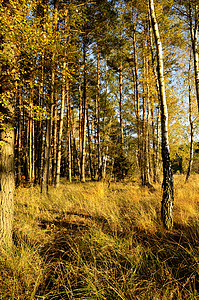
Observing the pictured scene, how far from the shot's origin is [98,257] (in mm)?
2379

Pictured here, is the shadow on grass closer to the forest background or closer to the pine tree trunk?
the forest background

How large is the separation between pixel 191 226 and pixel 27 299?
2.89 m

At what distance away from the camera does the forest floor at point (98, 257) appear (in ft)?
5.75

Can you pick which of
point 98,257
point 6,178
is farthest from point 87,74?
point 98,257

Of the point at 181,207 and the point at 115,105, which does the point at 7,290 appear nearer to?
the point at 181,207

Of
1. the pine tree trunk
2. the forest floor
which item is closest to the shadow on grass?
the forest floor

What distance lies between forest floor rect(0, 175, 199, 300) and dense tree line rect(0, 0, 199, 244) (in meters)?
0.52

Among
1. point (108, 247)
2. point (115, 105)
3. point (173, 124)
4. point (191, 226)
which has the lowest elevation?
point (108, 247)

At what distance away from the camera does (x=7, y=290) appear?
6.14 feet

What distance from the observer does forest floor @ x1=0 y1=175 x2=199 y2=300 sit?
1.75 meters

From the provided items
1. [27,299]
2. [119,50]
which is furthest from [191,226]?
[119,50]

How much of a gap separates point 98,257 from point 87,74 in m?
11.7

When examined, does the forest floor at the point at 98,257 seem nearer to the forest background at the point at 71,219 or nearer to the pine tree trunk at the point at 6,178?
the forest background at the point at 71,219

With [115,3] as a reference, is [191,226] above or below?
below
